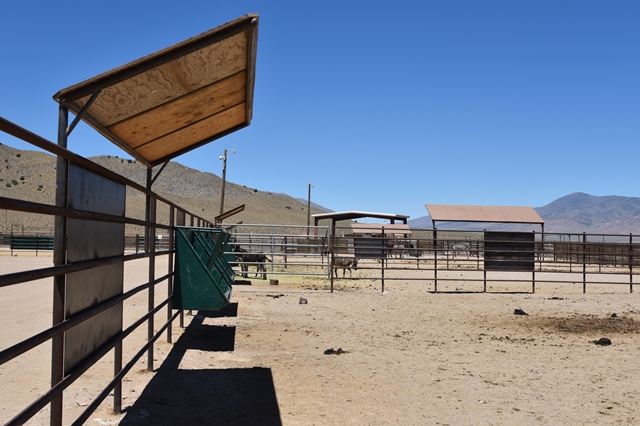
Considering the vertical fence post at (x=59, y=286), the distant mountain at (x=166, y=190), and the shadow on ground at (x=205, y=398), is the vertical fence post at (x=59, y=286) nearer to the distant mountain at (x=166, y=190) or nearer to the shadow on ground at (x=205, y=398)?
the shadow on ground at (x=205, y=398)

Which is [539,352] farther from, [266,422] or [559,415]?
[266,422]

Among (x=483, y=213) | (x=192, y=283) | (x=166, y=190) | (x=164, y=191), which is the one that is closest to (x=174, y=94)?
(x=192, y=283)

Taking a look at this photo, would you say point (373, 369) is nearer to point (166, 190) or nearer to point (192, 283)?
point (192, 283)

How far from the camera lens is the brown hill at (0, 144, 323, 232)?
3526 inches

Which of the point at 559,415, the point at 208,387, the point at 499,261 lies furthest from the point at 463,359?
the point at 499,261

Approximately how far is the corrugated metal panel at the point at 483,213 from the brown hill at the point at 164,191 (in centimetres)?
4855

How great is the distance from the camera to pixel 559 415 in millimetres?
5453

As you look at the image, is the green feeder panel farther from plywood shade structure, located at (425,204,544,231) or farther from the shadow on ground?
plywood shade structure, located at (425,204,544,231)

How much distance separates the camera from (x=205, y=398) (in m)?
5.79

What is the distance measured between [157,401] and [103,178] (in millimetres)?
2396

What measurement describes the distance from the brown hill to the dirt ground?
224 feet

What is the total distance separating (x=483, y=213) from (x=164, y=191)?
330ft

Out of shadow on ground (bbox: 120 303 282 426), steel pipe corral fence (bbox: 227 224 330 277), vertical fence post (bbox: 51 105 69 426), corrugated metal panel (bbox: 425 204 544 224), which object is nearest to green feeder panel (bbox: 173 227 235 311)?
shadow on ground (bbox: 120 303 282 426)

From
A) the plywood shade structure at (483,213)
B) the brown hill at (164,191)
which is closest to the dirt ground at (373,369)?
the plywood shade structure at (483,213)
